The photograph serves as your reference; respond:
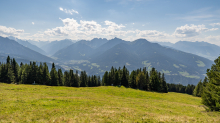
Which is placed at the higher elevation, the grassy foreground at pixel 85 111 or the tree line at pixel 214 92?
the tree line at pixel 214 92

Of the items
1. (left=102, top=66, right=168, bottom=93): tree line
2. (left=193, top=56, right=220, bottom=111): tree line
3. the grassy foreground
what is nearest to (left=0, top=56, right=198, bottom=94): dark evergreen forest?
(left=102, top=66, right=168, bottom=93): tree line

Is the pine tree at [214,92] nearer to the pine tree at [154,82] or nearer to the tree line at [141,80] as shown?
the pine tree at [154,82]

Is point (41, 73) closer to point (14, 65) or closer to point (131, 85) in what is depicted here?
point (14, 65)

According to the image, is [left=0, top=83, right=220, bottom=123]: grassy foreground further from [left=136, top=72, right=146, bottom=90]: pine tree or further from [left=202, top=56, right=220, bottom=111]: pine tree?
[left=136, top=72, right=146, bottom=90]: pine tree

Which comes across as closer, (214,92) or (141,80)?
(214,92)

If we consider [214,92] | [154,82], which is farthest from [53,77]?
[214,92]

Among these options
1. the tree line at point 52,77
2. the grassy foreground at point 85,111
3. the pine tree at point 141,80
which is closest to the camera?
the grassy foreground at point 85,111

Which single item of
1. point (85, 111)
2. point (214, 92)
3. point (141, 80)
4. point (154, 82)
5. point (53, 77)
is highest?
point (214, 92)

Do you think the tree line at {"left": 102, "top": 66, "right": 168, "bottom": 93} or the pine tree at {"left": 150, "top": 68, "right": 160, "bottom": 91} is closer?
the pine tree at {"left": 150, "top": 68, "right": 160, "bottom": 91}

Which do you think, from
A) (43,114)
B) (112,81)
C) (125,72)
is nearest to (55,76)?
(112,81)

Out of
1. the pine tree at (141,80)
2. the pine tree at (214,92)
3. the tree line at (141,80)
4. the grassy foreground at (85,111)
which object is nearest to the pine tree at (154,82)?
the tree line at (141,80)

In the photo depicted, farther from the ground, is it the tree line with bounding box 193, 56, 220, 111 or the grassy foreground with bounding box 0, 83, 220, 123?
the tree line with bounding box 193, 56, 220, 111

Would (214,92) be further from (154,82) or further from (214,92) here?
(154,82)

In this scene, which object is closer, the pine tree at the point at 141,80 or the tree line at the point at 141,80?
the tree line at the point at 141,80
